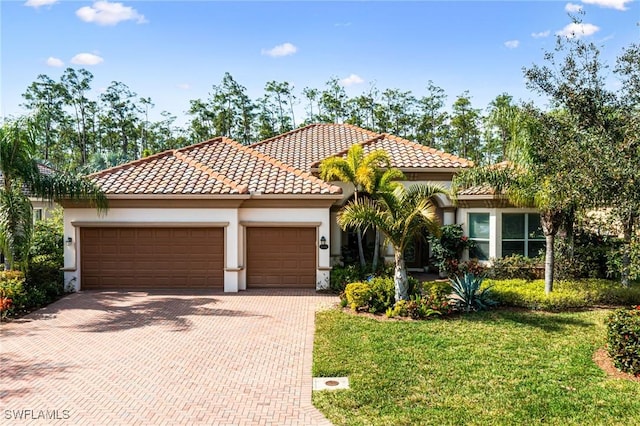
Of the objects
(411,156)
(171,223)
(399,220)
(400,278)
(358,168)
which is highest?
(411,156)

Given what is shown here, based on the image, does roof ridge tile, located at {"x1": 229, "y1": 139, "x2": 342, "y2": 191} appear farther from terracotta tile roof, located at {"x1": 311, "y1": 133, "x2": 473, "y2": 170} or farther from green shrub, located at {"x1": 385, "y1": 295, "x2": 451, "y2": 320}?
green shrub, located at {"x1": 385, "y1": 295, "x2": 451, "y2": 320}

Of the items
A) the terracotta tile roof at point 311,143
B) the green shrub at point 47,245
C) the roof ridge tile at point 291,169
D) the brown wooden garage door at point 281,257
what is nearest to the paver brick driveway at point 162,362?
the brown wooden garage door at point 281,257

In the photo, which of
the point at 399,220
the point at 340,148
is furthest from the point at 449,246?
the point at 340,148

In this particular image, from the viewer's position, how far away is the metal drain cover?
24.2 feet

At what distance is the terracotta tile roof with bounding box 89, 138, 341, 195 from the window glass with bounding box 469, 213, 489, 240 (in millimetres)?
5491

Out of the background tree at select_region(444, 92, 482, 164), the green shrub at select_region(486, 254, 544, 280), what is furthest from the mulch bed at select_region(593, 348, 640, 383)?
the background tree at select_region(444, 92, 482, 164)

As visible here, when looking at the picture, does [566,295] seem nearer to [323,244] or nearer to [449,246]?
[449,246]

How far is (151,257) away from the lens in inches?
591

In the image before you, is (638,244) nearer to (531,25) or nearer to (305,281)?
(531,25)

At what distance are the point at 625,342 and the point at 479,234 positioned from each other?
8658 millimetres

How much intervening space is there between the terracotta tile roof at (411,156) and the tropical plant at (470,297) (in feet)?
19.9

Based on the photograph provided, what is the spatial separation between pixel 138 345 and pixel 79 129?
157ft

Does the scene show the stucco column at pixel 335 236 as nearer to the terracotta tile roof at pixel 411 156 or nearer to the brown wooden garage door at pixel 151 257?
the terracotta tile roof at pixel 411 156

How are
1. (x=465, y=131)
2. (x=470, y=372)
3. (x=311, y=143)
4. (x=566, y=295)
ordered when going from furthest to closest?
1. (x=465, y=131)
2. (x=311, y=143)
3. (x=566, y=295)
4. (x=470, y=372)
